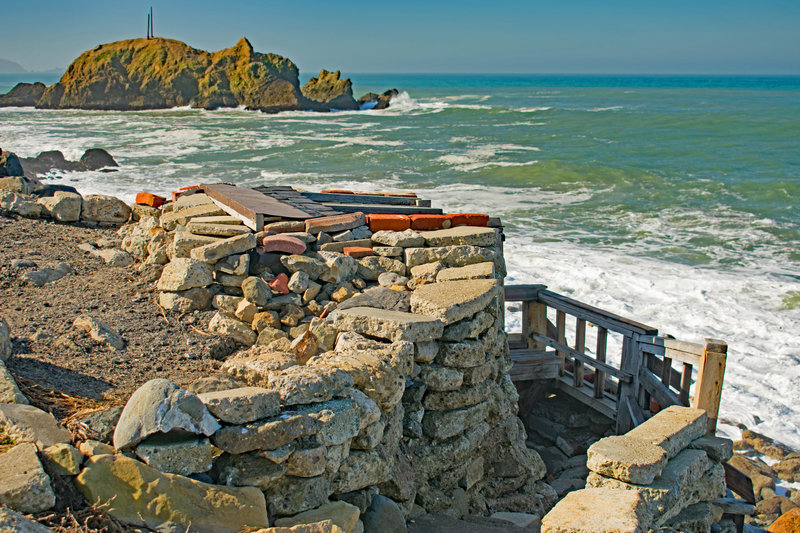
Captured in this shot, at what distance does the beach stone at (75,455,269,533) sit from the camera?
108 inches

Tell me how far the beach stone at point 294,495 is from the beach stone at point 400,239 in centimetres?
292

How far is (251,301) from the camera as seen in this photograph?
5.31 metres

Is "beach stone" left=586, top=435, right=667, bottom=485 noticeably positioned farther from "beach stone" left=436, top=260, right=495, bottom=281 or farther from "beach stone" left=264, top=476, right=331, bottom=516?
"beach stone" left=436, top=260, right=495, bottom=281

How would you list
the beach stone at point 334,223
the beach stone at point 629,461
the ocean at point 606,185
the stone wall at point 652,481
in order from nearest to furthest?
the stone wall at point 652,481, the beach stone at point 629,461, the beach stone at point 334,223, the ocean at point 606,185

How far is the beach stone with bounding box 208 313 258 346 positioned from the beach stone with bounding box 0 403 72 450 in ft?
7.37

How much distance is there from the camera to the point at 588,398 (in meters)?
7.28

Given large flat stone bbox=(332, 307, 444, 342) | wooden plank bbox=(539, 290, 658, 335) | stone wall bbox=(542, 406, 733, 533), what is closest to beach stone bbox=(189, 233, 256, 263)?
large flat stone bbox=(332, 307, 444, 342)

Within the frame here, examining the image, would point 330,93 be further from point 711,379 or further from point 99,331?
point 711,379

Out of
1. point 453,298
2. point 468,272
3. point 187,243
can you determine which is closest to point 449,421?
point 453,298

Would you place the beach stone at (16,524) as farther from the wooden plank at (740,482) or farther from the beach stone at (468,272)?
the wooden plank at (740,482)

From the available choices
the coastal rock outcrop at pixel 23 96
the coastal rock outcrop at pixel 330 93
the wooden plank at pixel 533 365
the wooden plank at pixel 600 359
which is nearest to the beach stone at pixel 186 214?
the wooden plank at pixel 533 365

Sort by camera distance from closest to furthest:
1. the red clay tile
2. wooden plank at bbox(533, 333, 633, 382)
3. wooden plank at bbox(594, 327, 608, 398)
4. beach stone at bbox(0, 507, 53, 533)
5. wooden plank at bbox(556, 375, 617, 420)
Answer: beach stone at bbox(0, 507, 53, 533), the red clay tile, wooden plank at bbox(533, 333, 633, 382), wooden plank at bbox(594, 327, 608, 398), wooden plank at bbox(556, 375, 617, 420)

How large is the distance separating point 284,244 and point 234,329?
2.78ft

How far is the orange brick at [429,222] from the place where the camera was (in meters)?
6.27
